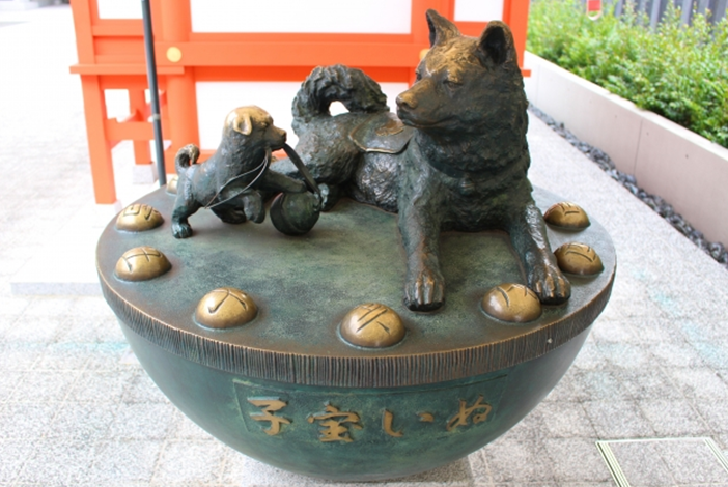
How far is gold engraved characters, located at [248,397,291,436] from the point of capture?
1367mm

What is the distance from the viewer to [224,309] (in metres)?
1.35

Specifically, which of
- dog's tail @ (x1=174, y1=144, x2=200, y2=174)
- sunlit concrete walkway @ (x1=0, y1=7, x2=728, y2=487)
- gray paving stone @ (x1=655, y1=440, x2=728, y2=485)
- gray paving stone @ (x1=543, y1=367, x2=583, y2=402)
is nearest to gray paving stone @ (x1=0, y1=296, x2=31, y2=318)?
sunlit concrete walkway @ (x1=0, y1=7, x2=728, y2=487)

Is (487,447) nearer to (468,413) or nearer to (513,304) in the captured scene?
(468,413)

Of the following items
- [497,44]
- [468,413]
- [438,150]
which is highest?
[497,44]

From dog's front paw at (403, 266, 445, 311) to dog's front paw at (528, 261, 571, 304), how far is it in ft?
0.68

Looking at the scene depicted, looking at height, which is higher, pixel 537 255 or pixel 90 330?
pixel 537 255

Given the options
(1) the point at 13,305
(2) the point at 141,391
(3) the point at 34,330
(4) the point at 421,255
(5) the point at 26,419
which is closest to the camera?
(4) the point at 421,255

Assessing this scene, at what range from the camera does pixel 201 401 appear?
4.87 feet

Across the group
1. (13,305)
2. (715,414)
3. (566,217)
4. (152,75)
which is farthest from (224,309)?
(13,305)

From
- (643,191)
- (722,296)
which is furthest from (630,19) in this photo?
(722,296)

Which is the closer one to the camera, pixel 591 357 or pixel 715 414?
pixel 715 414

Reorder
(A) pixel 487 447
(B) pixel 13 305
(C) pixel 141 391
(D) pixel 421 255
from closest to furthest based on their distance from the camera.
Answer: (D) pixel 421 255
(A) pixel 487 447
(C) pixel 141 391
(B) pixel 13 305

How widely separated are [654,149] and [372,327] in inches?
180

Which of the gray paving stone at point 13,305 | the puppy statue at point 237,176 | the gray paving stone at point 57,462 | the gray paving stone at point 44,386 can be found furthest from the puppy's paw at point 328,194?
the gray paving stone at point 13,305
